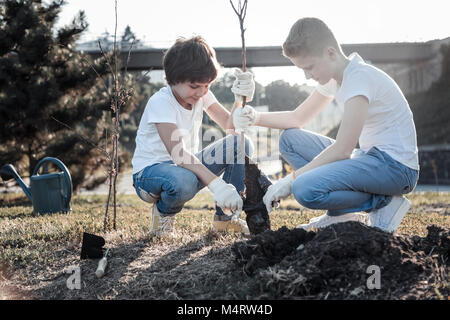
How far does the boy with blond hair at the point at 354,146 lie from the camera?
255 cm

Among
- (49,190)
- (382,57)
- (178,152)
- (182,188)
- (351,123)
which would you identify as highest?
(382,57)

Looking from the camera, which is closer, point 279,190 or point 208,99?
point 279,190

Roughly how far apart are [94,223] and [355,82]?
8.01ft

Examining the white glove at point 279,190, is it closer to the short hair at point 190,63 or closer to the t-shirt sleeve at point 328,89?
the t-shirt sleeve at point 328,89

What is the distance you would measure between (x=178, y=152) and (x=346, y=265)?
54.7 inches

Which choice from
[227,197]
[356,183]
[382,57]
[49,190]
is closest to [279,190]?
[227,197]

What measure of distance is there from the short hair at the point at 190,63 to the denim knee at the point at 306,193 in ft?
3.00

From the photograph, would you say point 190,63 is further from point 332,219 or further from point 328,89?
point 332,219

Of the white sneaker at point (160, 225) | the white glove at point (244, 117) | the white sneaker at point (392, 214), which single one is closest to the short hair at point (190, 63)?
the white glove at point (244, 117)

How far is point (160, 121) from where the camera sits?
2930 mm

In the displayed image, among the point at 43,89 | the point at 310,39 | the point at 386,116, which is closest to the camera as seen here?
the point at 310,39

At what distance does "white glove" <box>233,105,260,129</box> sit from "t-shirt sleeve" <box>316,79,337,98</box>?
497 mm

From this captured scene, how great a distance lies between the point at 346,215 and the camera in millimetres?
2910
